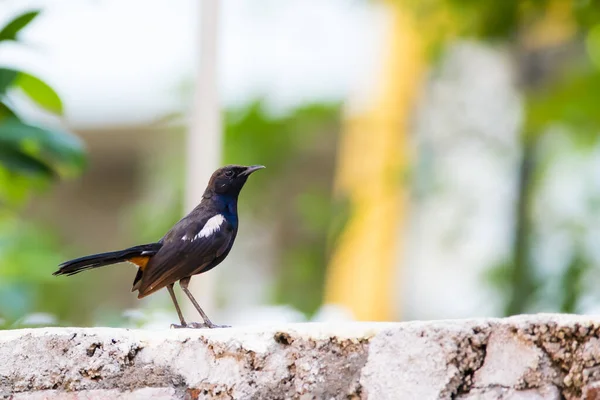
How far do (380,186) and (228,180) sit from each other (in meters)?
5.75

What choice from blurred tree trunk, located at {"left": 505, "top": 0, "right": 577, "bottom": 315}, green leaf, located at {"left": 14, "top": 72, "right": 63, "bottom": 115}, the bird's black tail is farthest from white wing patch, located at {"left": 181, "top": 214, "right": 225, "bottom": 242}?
blurred tree trunk, located at {"left": 505, "top": 0, "right": 577, "bottom": 315}

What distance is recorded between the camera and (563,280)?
5957 mm

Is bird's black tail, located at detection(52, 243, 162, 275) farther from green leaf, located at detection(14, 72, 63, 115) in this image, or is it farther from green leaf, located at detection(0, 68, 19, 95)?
green leaf, located at detection(14, 72, 63, 115)

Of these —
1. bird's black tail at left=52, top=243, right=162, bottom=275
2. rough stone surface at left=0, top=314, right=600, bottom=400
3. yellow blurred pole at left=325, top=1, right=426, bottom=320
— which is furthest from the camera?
yellow blurred pole at left=325, top=1, right=426, bottom=320

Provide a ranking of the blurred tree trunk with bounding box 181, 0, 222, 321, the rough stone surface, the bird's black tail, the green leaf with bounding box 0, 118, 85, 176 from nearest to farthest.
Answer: the rough stone surface < the bird's black tail < the green leaf with bounding box 0, 118, 85, 176 < the blurred tree trunk with bounding box 181, 0, 222, 321

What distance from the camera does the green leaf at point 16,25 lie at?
10.2 feet

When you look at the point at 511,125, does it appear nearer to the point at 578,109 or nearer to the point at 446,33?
the point at 446,33

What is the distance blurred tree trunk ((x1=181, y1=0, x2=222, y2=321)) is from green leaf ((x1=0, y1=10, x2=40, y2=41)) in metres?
1.42

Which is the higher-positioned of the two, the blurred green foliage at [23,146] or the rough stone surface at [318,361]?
the blurred green foliage at [23,146]

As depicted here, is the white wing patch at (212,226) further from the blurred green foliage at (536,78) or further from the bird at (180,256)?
the blurred green foliage at (536,78)

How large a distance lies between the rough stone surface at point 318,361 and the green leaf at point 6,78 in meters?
1.33

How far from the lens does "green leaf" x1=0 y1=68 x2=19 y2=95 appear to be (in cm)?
304

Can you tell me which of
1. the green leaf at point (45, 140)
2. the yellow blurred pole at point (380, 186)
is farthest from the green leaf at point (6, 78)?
the yellow blurred pole at point (380, 186)

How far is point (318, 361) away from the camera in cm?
182
